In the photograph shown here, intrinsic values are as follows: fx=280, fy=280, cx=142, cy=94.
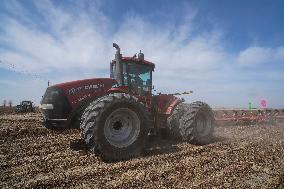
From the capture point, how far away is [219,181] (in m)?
5.18

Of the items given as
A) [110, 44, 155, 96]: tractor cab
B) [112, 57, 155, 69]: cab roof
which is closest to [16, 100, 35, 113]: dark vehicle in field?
[110, 44, 155, 96]: tractor cab

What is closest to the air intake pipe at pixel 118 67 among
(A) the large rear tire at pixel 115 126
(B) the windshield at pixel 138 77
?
(B) the windshield at pixel 138 77

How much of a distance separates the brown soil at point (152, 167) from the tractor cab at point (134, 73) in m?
1.81

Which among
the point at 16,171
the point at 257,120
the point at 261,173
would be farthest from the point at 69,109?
the point at 257,120

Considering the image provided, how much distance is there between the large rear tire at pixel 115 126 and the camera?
6.14 meters

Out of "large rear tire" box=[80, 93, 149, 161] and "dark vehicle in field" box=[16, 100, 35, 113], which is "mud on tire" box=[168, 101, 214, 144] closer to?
"large rear tire" box=[80, 93, 149, 161]

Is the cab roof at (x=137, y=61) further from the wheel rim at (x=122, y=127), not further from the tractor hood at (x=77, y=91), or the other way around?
the wheel rim at (x=122, y=127)

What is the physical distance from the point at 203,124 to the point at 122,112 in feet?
11.8

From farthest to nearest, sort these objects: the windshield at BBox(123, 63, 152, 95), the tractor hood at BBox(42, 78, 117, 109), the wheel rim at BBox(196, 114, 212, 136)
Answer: the wheel rim at BBox(196, 114, 212, 136) → the windshield at BBox(123, 63, 152, 95) → the tractor hood at BBox(42, 78, 117, 109)

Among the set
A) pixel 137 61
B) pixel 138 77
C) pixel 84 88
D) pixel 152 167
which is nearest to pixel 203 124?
pixel 138 77

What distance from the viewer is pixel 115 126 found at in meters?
6.82

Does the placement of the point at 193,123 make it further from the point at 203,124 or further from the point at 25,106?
the point at 25,106

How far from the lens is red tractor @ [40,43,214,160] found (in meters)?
6.30

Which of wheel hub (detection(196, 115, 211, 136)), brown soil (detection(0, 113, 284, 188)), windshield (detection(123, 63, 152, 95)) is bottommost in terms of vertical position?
brown soil (detection(0, 113, 284, 188))
